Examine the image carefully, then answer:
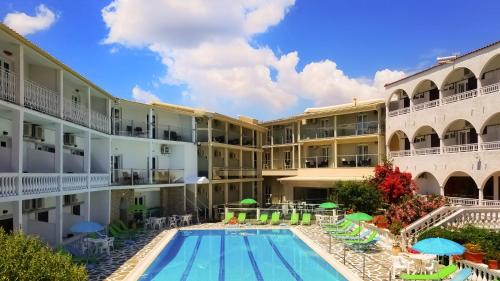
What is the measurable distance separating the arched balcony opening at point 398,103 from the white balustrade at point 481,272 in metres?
18.4

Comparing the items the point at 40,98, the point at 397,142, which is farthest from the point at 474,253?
the point at 397,142

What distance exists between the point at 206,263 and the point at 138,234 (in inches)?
332

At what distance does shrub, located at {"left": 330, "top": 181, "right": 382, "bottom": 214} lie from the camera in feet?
95.6

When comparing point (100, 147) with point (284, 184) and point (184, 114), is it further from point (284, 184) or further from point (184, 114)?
point (284, 184)

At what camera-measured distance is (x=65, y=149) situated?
84.1 ft

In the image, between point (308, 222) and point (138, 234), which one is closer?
point (138, 234)

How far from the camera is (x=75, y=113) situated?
2338 cm

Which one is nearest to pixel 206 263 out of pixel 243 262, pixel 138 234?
pixel 243 262

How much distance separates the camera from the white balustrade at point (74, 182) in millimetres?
20920

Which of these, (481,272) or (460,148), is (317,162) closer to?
(460,148)

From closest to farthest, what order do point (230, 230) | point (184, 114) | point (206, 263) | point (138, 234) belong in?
point (206, 263) → point (138, 234) → point (230, 230) → point (184, 114)

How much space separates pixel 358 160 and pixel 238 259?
A: 20669 millimetres

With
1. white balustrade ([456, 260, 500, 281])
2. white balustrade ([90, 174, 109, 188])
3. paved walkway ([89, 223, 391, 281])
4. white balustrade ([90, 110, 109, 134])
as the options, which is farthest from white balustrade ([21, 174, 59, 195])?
white balustrade ([456, 260, 500, 281])

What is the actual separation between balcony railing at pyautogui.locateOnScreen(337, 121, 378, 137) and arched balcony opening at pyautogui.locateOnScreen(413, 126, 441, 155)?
5.27 meters
